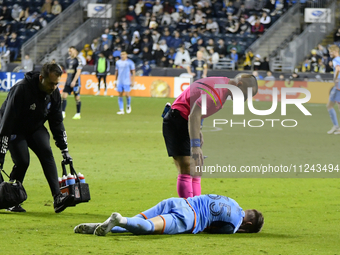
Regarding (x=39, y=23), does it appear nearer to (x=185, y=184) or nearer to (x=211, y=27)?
(x=211, y=27)

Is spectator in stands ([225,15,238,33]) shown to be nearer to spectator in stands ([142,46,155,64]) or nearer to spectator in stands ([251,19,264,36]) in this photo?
spectator in stands ([251,19,264,36])

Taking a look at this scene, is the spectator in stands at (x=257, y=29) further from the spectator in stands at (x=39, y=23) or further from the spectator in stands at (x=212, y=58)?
the spectator in stands at (x=39, y=23)

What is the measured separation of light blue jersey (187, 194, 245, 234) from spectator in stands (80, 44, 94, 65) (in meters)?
28.3

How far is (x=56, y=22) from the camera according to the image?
37.4 metres

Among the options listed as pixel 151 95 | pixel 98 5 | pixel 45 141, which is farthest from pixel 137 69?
pixel 45 141

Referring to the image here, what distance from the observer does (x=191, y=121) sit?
6.55 metres

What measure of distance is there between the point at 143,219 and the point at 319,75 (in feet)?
80.8

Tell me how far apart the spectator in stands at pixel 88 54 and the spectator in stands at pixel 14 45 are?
158 inches

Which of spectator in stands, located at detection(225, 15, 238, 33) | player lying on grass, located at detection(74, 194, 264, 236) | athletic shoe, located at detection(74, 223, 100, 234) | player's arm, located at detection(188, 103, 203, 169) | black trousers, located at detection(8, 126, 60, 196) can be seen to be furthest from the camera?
spectator in stands, located at detection(225, 15, 238, 33)

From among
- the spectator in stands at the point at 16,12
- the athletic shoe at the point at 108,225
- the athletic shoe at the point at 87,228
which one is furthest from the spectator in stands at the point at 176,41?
the athletic shoe at the point at 108,225

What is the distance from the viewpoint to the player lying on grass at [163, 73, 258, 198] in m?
6.57

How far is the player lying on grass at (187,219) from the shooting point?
18.5 ft

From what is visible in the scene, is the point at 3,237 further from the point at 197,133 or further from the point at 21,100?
the point at 197,133

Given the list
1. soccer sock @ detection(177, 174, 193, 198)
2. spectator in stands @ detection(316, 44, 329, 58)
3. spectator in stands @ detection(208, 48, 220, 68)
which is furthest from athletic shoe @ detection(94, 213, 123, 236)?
spectator in stands @ detection(316, 44, 329, 58)
